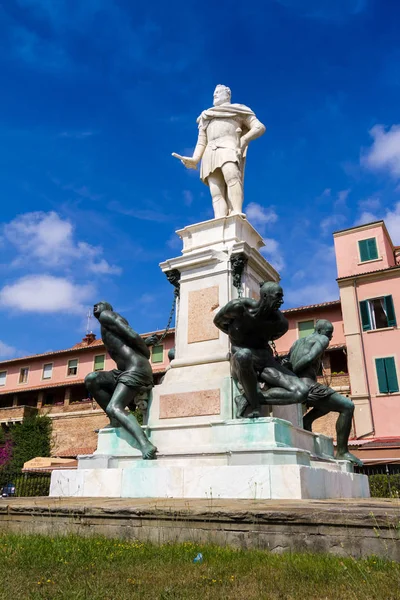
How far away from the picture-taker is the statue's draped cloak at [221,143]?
9.67 meters

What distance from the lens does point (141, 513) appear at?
3.71 meters

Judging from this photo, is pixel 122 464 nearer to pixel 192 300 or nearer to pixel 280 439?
pixel 280 439

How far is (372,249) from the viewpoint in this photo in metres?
32.1

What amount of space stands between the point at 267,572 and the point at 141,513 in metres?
1.29

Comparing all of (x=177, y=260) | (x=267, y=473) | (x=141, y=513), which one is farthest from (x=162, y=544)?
(x=177, y=260)

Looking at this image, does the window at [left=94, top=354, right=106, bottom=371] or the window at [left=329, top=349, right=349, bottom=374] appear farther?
the window at [left=94, top=354, right=106, bottom=371]

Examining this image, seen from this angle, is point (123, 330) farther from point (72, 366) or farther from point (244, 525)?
point (72, 366)

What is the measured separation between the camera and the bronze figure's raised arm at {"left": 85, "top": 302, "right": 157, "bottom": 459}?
716cm

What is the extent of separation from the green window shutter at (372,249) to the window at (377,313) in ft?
10.7

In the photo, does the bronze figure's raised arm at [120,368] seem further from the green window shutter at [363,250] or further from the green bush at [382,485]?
the green window shutter at [363,250]

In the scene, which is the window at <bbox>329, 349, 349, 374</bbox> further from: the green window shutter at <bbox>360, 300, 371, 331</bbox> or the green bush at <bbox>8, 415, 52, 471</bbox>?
the green bush at <bbox>8, 415, 52, 471</bbox>

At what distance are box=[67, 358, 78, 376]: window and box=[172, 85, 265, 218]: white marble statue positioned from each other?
122 feet

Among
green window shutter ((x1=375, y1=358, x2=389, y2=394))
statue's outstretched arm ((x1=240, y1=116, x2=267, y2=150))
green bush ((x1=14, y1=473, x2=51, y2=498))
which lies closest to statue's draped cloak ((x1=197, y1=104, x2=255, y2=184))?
statue's outstretched arm ((x1=240, y1=116, x2=267, y2=150))

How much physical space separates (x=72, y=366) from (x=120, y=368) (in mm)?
39338
